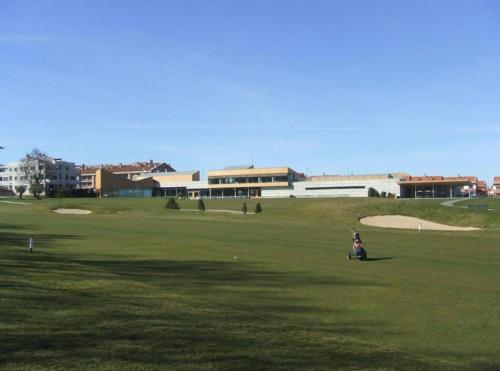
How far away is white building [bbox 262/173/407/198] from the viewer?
520 ft

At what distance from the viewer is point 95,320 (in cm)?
922

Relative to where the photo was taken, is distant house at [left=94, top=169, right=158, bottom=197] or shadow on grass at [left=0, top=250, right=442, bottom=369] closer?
shadow on grass at [left=0, top=250, right=442, bottom=369]

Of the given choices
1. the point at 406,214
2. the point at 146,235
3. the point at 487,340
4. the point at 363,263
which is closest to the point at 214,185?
the point at 406,214

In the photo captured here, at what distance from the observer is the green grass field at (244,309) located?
7.67m

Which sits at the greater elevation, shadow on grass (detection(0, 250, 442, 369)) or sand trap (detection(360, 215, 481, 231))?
shadow on grass (detection(0, 250, 442, 369))

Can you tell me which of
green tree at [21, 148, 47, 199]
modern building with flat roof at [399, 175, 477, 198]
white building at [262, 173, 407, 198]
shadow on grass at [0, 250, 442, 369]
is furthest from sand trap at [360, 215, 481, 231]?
green tree at [21, 148, 47, 199]

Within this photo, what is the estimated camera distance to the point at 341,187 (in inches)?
6501

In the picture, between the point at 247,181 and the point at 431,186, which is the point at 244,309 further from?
the point at 247,181

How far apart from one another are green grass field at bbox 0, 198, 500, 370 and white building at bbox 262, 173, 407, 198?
5261 inches

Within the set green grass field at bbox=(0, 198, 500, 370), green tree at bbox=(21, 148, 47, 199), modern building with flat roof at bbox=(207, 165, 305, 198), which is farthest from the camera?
modern building with flat roof at bbox=(207, 165, 305, 198)

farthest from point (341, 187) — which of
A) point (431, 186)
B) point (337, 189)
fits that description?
point (431, 186)

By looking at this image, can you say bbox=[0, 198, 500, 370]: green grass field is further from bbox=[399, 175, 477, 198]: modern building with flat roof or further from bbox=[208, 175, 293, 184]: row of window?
bbox=[208, 175, 293, 184]: row of window

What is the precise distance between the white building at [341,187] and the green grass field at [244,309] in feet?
438

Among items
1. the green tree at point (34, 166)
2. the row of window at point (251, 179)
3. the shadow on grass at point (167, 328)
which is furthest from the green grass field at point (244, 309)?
the row of window at point (251, 179)
